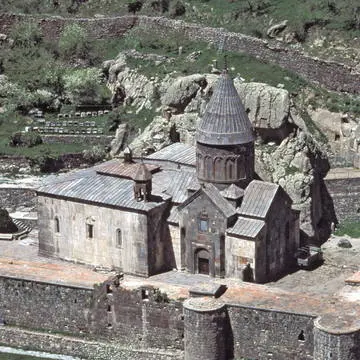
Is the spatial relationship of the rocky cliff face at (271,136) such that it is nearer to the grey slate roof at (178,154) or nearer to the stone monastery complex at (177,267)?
the grey slate roof at (178,154)

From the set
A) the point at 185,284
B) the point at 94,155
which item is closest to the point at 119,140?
the point at 94,155

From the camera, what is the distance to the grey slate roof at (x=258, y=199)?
45625mm

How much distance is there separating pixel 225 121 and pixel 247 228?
464cm

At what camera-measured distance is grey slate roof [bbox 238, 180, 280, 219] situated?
45625 mm

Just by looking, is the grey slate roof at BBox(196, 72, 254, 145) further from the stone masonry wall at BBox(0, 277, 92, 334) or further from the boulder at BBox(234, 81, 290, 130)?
the stone masonry wall at BBox(0, 277, 92, 334)

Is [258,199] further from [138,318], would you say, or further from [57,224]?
[57,224]

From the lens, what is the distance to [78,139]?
2394 inches

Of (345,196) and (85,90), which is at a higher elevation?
(85,90)

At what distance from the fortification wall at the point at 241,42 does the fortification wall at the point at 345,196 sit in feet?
27.1

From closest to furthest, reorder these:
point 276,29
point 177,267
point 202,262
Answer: point 202,262
point 177,267
point 276,29

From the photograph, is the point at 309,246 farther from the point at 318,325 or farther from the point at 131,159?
the point at 318,325

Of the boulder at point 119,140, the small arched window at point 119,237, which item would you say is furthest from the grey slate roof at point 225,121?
the boulder at point 119,140

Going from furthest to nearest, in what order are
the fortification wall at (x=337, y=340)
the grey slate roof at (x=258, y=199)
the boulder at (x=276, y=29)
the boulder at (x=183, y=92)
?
the boulder at (x=276, y=29)
the boulder at (x=183, y=92)
the grey slate roof at (x=258, y=199)
the fortification wall at (x=337, y=340)

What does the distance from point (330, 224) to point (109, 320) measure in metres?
15.0
